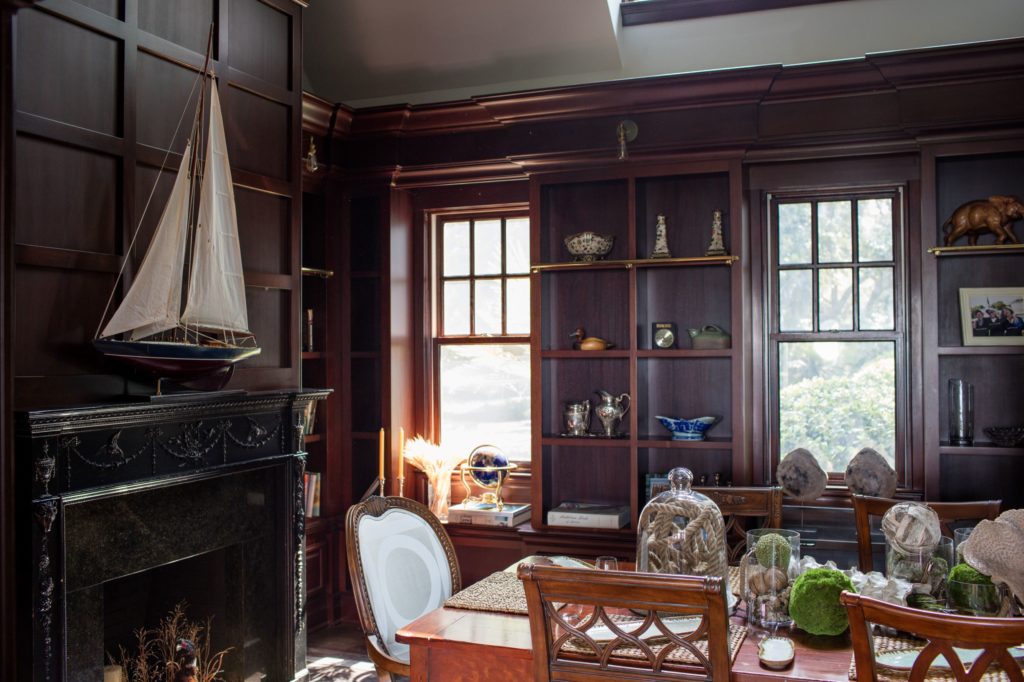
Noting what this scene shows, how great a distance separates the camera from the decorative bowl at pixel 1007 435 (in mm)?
3432

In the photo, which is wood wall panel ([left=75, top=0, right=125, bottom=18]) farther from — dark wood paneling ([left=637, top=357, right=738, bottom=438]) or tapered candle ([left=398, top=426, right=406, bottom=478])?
dark wood paneling ([left=637, top=357, right=738, bottom=438])

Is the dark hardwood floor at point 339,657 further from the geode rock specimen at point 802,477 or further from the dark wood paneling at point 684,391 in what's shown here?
the geode rock specimen at point 802,477

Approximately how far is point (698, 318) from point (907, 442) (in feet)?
3.33

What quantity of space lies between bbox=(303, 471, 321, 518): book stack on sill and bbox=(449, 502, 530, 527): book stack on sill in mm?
681

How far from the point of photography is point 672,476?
82.0 inches

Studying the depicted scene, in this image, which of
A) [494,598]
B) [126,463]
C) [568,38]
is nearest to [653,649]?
[494,598]

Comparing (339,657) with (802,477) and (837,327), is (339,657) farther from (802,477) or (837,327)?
(837,327)

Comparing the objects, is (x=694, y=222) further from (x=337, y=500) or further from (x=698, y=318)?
(x=337, y=500)

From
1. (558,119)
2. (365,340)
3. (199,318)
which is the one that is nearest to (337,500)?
(365,340)

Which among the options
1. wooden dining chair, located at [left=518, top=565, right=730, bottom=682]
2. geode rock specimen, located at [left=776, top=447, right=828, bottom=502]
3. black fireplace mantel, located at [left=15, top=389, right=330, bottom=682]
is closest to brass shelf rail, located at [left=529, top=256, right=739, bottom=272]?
geode rock specimen, located at [left=776, top=447, right=828, bottom=502]

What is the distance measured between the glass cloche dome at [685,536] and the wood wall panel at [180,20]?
2215 millimetres

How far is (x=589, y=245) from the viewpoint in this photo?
400 centimetres

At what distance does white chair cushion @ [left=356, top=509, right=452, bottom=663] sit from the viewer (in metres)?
2.39

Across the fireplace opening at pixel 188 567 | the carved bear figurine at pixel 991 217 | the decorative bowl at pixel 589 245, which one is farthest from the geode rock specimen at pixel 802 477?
the fireplace opening at pixel 188 567
